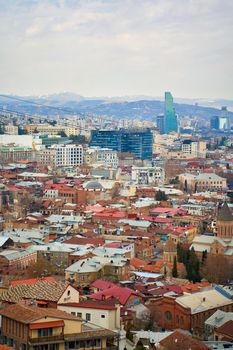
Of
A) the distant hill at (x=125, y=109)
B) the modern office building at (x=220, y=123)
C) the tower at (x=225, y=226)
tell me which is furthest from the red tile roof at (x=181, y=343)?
the distant hill at (x=125, y=109)

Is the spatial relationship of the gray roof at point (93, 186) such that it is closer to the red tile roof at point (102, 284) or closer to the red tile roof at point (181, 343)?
the red tile roof at point (102, 284)

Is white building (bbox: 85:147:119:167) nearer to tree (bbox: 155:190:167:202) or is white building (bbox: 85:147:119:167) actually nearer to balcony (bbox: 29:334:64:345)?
tree (bbox: 155:190:167:202)

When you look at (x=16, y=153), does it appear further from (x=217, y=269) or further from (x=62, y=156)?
(x=217, y=269)

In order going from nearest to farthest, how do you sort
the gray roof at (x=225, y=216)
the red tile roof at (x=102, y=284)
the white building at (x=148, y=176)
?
the red tile roof at (x=102, y=284) < the gray roof at (x=225, y=216) < the white building at (x=148, y=176)

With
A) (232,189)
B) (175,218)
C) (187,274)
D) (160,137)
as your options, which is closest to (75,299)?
(187,274)

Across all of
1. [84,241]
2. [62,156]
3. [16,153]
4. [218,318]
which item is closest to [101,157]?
[62,156]

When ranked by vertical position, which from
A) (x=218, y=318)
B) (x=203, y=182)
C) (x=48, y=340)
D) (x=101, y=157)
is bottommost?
(x=203, y=182)
